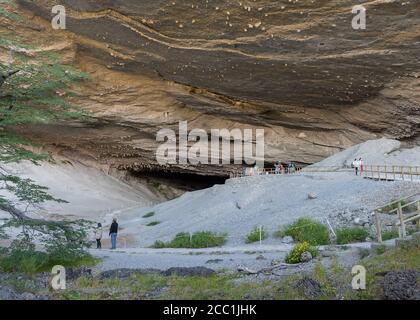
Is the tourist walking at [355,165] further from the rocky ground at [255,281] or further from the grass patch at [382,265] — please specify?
the grass patch at [382,265]

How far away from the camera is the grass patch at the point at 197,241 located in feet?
59.3

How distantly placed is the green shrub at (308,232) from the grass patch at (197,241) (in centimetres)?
286

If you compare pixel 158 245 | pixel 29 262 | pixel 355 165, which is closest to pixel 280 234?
pixel 158 245

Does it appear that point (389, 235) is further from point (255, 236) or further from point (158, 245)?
point (158, 245)

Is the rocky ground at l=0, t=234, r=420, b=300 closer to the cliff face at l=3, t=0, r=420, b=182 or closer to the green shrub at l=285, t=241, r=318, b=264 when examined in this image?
the green shrub at l=285, t=241, r=318, b=264

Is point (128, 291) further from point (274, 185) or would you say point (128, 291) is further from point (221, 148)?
point (221, 148)

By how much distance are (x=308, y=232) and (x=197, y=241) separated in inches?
177

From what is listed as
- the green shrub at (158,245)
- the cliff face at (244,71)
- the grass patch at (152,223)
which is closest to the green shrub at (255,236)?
the green shrub at (158,245)

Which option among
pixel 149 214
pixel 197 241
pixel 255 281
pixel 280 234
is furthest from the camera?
pixel 149 214

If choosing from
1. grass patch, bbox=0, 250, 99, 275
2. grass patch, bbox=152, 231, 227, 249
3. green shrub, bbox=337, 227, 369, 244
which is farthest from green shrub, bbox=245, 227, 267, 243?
grass patch, bbox=0, 250, 99, 275

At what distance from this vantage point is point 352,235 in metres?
15.4

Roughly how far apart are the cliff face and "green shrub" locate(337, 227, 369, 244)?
10.2 metres
